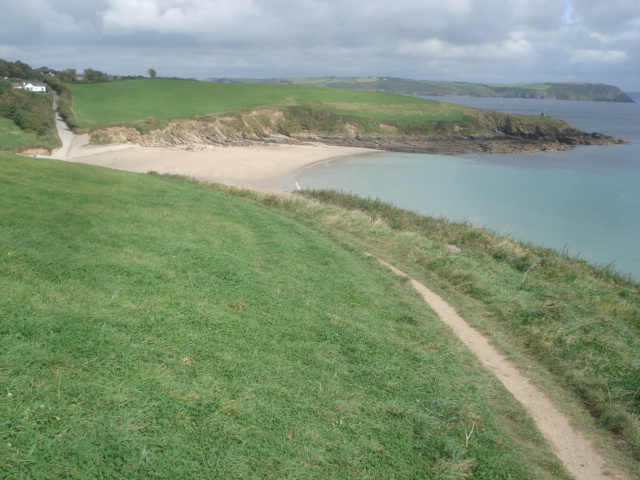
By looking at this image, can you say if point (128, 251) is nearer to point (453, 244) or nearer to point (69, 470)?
point (69, 470)

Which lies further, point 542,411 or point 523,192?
point 523,192

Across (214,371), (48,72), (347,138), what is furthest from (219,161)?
(48,72)

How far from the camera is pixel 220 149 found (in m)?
43.8

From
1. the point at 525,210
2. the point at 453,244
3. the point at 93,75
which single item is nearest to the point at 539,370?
the point at 453,244

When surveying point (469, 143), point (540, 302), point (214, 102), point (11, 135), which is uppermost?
point (214, 102)

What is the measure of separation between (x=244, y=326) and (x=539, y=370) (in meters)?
4.85

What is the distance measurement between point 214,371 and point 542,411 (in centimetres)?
455

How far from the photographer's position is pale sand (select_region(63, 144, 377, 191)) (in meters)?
31.7

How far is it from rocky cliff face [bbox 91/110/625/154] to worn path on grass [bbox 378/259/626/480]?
3835cm

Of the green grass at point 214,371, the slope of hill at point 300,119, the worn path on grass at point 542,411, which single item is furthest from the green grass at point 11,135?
the worn path on grass at point 542,411

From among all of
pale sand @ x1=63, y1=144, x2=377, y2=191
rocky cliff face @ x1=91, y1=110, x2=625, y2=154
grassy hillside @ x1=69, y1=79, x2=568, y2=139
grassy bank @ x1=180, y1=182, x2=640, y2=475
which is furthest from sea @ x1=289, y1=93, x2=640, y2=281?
grassy hillside @ x1=69, y1=79, x2=568, y2=139

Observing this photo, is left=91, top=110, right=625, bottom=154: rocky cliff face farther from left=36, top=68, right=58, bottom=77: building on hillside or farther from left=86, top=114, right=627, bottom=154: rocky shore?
left=36, top=68, right=58, bottom=77: building on hillside

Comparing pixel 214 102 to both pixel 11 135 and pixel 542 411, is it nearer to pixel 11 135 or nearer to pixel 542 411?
pixel 11 135

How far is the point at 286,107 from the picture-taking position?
5916 centimetres
